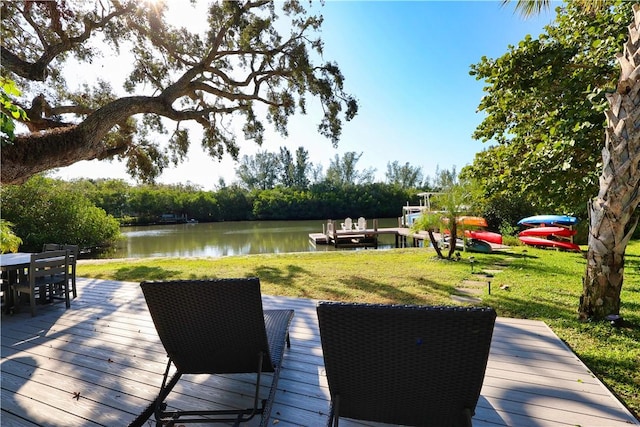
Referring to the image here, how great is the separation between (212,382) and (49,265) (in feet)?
9.24

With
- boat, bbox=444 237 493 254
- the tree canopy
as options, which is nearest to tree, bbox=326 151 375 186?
boat, bbox=444 237 493 254

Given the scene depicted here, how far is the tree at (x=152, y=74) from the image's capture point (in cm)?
575

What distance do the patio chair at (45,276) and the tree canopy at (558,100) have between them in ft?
18.7

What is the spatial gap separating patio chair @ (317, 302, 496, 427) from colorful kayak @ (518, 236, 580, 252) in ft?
30.8

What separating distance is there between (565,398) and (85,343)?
358 cm

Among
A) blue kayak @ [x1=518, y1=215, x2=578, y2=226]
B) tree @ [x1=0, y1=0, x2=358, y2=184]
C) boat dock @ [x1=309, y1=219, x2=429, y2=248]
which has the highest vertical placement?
tree @ [x1=0, y1=0, x2=358, y2=184]

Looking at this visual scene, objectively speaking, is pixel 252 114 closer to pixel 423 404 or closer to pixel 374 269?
pixel 374 269

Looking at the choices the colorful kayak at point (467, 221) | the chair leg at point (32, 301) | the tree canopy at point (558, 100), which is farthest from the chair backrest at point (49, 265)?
the colorful kayak at point (467, 221)

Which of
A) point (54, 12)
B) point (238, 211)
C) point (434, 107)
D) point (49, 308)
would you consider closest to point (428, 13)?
point (434, 107)

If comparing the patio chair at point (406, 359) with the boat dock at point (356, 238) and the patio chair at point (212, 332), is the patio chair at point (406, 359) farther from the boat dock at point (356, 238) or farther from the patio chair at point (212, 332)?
the boat dock at point (356, 238)

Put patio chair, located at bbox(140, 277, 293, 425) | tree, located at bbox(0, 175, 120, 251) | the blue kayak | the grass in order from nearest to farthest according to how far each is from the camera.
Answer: patio chair, located at bbox(140, 277, 293, 425) → the grass → the blue kayak → tree, located at bbox(0, 175, 120, 251)

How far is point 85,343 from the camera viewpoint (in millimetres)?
2656

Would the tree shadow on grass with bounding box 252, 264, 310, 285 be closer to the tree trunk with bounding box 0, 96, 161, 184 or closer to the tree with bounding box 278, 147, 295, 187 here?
the tree trunk with bounding box 0, 96, 161, 184

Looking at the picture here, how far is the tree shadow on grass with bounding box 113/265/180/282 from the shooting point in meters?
5.59
